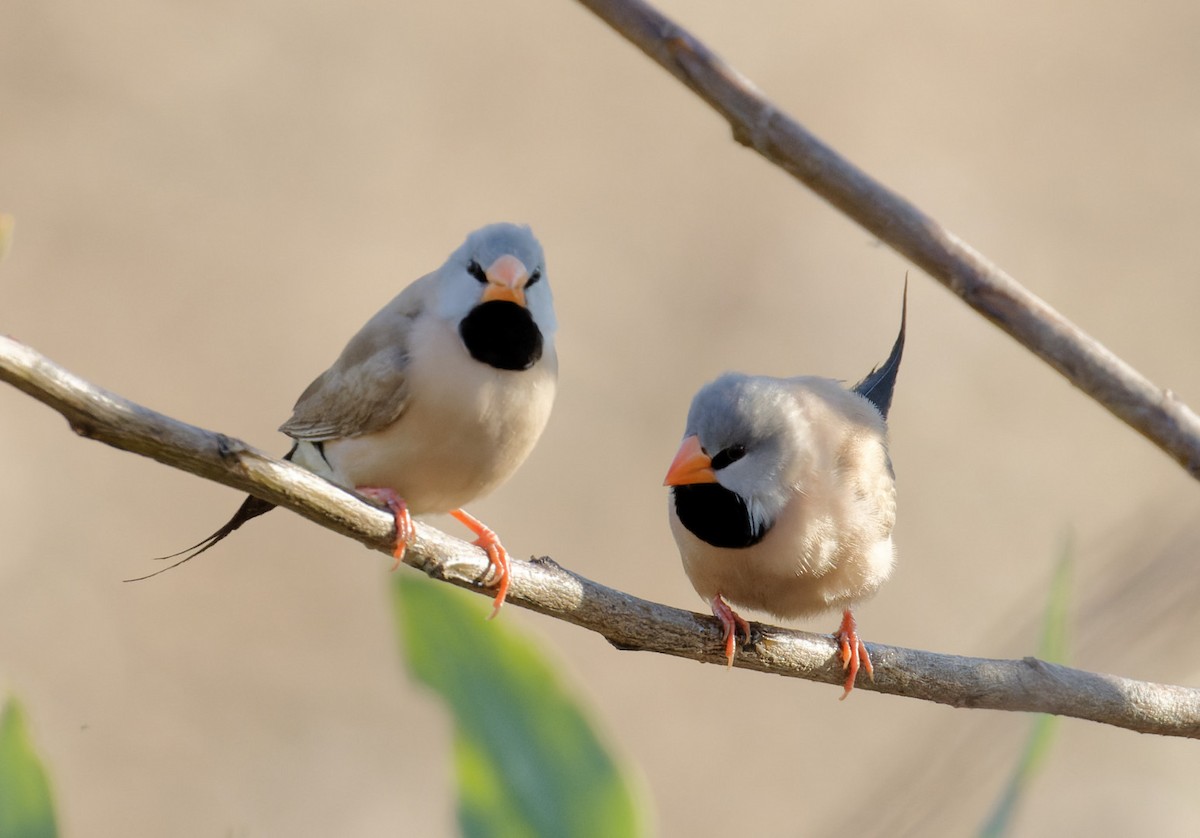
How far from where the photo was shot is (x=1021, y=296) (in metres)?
0.92

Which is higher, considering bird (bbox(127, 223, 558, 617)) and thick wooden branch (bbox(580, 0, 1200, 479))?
bird (bbox(127, 223, 558, 617))

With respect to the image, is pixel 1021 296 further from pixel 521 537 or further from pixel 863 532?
pixel 521 537

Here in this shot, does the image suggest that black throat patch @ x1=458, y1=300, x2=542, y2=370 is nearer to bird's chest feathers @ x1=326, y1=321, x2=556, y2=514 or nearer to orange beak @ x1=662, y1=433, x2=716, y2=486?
bird's chest feathers @ x1=326, y1=321, x2=556, y2=514

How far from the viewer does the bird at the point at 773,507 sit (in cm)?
178

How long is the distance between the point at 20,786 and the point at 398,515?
0.91 metres

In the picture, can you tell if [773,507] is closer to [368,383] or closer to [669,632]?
[669,632]

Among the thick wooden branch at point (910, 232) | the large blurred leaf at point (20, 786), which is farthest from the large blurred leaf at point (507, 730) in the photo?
the thick wooden branch at point (910, 232)

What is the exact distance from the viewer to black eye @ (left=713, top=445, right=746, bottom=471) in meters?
1.80

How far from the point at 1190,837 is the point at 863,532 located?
1.44 m

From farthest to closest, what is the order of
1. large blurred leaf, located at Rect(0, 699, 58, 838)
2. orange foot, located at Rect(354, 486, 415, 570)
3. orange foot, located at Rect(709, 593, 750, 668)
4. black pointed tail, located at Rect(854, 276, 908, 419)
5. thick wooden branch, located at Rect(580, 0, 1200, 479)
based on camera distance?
black pointed tail, located at Rect(854, 276, 908, 419) < orange foot, located at Rect(709, 593, 750, 668) < orange foot, located at Rect(354, 486, 415, 570) < thick wooden branch, located at Rect(580, 0, 1200, 479) < large blurred leaf, located at Rect(0, 699, 58, 838)

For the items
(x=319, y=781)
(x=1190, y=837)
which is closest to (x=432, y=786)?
(x=319, y=781)

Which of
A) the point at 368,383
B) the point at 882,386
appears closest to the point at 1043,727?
the point at 368,383

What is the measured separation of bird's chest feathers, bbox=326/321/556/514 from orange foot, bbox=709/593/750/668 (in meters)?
0.35

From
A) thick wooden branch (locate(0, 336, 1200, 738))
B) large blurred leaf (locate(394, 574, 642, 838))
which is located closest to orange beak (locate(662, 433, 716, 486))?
thick wooden branch (locate(0, 336, 1200, 738))
